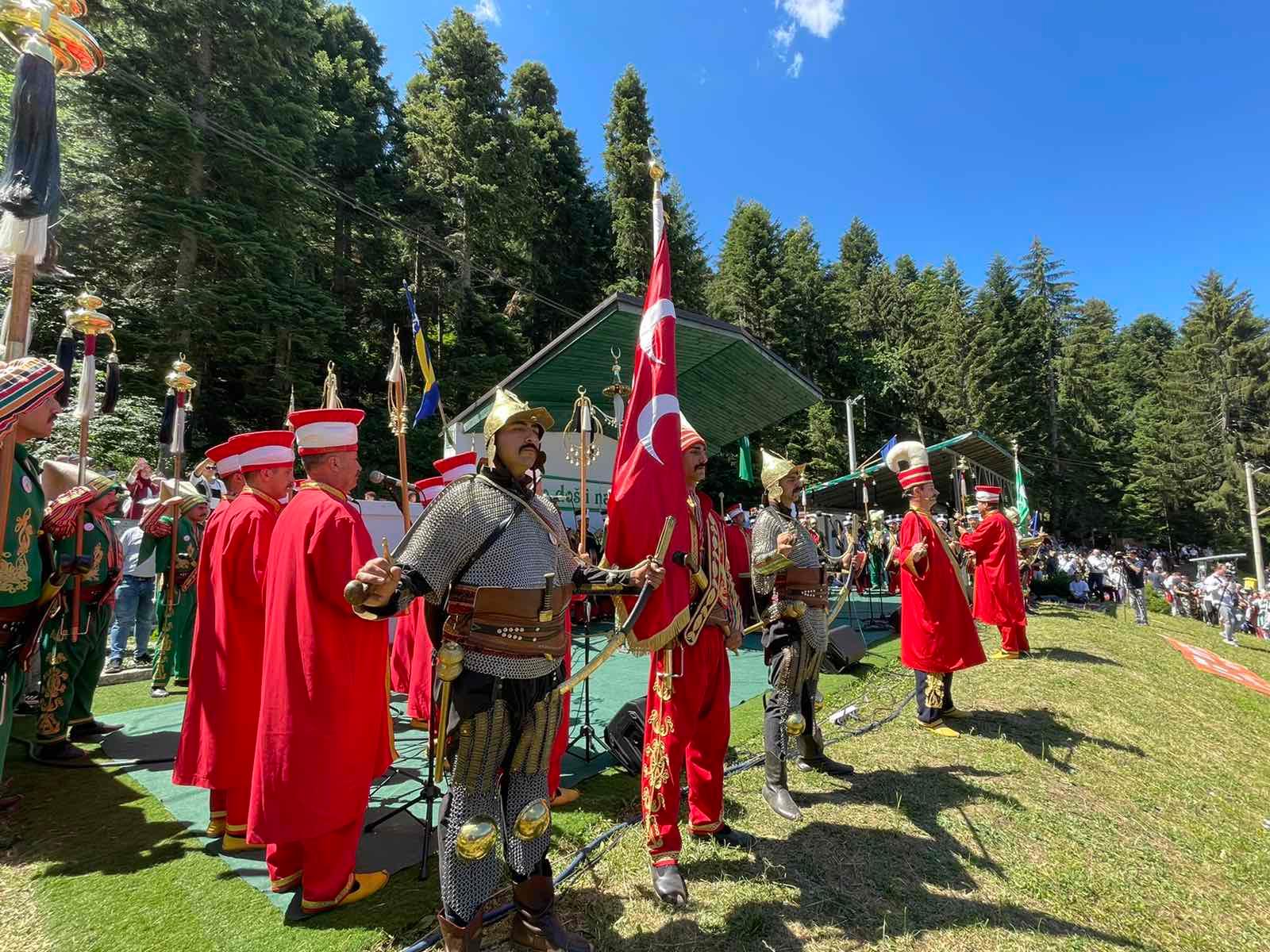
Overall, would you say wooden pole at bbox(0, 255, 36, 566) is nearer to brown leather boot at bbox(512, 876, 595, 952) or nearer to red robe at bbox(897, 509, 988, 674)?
brown leather boot at bbox(512, 876, 595, 952)

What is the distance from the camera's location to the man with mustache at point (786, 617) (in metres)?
3.91

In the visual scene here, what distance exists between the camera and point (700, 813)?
10.9 feet

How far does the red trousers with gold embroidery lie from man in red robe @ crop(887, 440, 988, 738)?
307cm

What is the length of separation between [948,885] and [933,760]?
1910 mm

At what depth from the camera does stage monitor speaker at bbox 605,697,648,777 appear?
4.33 meters

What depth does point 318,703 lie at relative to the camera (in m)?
2.62

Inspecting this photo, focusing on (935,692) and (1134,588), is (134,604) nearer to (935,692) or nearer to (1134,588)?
(935,692)

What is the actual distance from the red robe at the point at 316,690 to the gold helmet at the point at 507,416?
826 mm

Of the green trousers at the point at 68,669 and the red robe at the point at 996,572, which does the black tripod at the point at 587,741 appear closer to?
the green trousers at the point at 68,669

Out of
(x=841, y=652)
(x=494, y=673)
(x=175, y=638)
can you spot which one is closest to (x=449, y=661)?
(x=494, y=673)

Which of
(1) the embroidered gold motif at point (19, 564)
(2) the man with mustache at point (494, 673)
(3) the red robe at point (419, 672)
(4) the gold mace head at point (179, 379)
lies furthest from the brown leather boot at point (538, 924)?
(4) the gold mace head at point (179, 379)

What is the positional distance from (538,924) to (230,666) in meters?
2.29

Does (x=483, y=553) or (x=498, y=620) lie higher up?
(x=483, y=553)

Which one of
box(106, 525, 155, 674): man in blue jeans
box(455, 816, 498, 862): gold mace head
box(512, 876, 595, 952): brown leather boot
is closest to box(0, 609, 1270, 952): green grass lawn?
box(512, 876, 595, 952): brown leather boot
